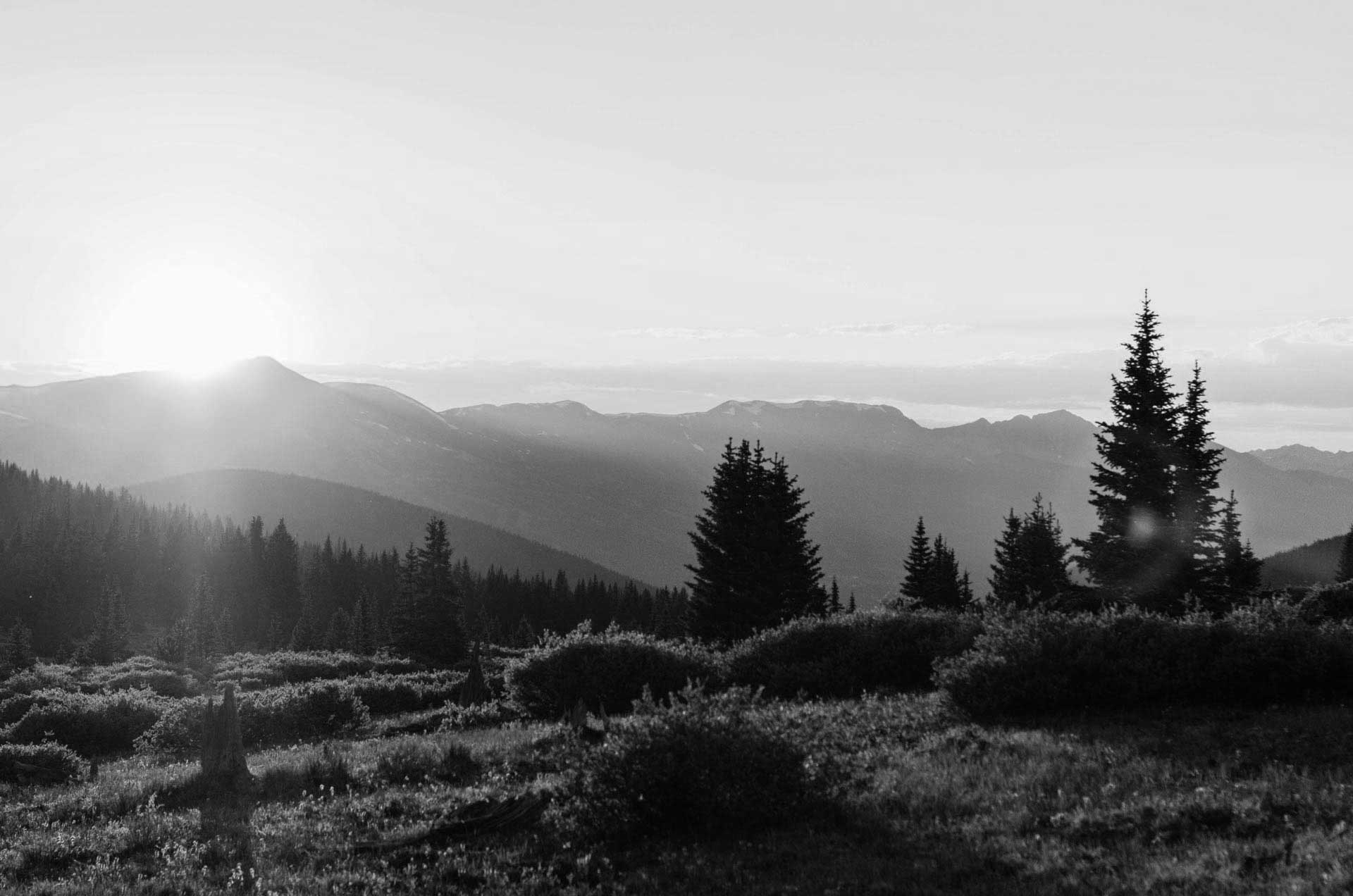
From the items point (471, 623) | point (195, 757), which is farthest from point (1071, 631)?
point (471, 623)

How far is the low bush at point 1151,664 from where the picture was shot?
1504 cm

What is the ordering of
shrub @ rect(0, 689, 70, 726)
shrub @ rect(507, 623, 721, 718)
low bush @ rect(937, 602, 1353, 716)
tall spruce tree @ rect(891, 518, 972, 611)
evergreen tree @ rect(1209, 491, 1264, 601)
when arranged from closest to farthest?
low bush @ rect(937, 602, 1353, 716)
shrub @ rect(507, 623, 721, 718)
shrub @ rect(0, 689, 70, 726)
evergreen tree @ rect(1209, 491, 1264, 601)
tall spruce tree @ rect(891, 518, 972, 611)

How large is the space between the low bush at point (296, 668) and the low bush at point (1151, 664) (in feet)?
107

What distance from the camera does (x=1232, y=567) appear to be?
44.0m

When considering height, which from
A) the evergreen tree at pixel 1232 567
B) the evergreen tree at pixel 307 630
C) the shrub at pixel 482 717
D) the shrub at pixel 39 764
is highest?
the evergreen tree at pixel 1232 567

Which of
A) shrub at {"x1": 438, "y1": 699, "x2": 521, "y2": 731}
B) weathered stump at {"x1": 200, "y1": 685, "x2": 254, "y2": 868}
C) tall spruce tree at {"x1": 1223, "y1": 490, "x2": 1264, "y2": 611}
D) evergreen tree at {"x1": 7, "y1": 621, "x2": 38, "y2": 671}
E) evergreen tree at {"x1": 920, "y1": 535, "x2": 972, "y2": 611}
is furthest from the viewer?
evergreen tree at {"x1": 920, "y1": 535, "x2": 972, "y2": 611}

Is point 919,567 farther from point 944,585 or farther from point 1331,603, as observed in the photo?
point 1331,603

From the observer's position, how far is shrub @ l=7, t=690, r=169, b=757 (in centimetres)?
2970

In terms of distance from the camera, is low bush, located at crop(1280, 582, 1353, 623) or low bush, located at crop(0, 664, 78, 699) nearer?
low bush, located at crop(1280, 582, 1353, 623)

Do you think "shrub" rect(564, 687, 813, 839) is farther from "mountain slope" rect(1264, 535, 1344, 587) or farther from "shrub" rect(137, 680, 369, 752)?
"mountain slope" rect(1264, 535, 1344, 587)

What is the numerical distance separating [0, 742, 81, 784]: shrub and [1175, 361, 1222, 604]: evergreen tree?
1424 inches

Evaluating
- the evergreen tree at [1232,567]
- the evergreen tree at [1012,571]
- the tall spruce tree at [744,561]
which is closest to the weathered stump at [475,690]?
the tall spruce tree at [744,561]

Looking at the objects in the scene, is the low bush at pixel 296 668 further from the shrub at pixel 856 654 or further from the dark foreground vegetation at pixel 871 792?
the shrub at pixel 856 654

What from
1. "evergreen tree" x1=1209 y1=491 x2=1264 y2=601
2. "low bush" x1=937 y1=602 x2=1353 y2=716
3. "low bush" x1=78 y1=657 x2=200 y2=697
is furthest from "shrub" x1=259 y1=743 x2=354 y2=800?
"evergreen tree" x1=1209 y1=491 x2=1264 y2=601
